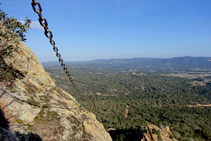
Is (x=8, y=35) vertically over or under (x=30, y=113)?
over

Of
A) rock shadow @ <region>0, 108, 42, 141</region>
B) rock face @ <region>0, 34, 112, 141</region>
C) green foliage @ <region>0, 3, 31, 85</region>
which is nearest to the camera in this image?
rock shadow @ <region>0, 108, 42, 141</region>

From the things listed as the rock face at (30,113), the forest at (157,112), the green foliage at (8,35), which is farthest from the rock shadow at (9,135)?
the forest at (157,112)

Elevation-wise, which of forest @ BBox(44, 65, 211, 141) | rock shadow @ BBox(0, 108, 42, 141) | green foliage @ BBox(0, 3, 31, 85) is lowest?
forest @ BBox(44, 65, 211, 141)

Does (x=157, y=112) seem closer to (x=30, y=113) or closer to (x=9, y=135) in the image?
(x=30, y=113)

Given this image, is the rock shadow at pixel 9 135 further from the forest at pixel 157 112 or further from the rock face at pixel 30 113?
the forest at pixel 157 112

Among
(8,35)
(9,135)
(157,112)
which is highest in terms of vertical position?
(8,35)

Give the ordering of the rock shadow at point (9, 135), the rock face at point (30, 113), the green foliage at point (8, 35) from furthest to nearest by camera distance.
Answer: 1. the green foliage at point (8, 35)
2. the rock face at point (30, 113)
3. the rock shadow at point (9, 135)

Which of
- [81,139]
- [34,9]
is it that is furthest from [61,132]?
[34,9]

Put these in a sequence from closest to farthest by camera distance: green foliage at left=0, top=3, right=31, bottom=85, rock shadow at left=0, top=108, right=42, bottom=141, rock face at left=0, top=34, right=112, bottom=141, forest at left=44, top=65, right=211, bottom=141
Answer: rock shadow at left=0, top=108, right=42, bottom=141
rock face at left=0, top=34, right=112, bottom=141
green foliage at left=0, top=3, right=31, bottom=85
forest at left=44, top=65, right=211, bottom=141

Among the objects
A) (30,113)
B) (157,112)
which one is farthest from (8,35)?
(157,112)

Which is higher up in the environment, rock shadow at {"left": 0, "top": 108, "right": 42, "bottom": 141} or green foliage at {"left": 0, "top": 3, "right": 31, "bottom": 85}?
green foliage at {"left": 0, "top": 3, "right": 31, "bottom": 85}

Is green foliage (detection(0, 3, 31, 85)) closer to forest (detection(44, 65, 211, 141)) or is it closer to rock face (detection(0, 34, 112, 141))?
rock face (detection(0, 34, 112, 141))

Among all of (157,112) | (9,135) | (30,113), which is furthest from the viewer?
(157,112)

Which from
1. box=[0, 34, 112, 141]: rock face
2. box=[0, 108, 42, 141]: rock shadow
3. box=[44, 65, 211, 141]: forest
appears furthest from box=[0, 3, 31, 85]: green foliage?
box=[44, 65, 211, 141]: forest
